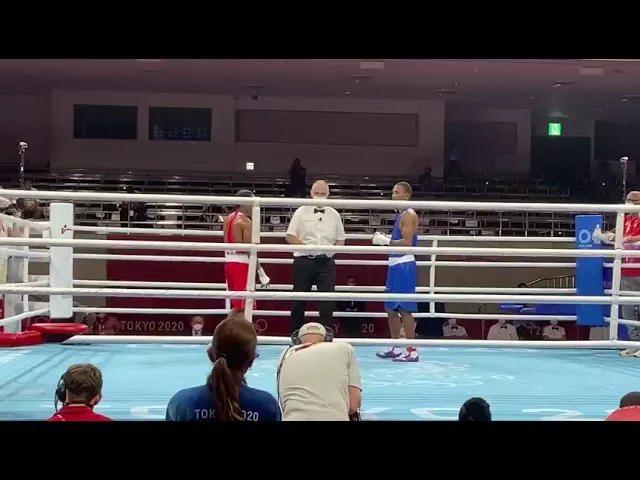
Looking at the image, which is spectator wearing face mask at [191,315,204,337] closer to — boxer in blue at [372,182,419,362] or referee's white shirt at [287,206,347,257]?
boxer in blue at [372,182,419,362]

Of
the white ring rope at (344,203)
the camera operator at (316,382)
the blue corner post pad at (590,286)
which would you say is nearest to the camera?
the camera operator at (316,382)

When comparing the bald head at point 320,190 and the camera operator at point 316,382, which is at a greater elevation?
the bald head at point 320,190

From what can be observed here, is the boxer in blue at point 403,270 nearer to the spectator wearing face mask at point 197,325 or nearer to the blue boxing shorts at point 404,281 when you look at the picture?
the blue boxing shorts at point 404,281

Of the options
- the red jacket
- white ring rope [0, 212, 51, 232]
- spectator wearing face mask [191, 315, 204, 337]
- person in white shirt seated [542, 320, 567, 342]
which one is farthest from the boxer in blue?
person in white shirt seated [542, 320, 567, 342]

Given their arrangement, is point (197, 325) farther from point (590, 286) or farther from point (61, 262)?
point (590, 286)

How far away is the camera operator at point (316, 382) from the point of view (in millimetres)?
2461

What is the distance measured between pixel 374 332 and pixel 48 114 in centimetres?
861

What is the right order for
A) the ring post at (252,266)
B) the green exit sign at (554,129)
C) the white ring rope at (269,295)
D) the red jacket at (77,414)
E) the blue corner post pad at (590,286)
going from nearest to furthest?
the red jacket at (77,414)
the white ring rope at (269,295)
the ring post at (252,266)
the blue corner post pad at (590,286)
the green exit sign at (554,129)

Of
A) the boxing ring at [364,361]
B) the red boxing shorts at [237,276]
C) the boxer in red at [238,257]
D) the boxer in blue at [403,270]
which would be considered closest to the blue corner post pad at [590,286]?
the boxing ring at [364,361]

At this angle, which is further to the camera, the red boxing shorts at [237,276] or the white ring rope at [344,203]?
the red boxing shorts at [237,276]

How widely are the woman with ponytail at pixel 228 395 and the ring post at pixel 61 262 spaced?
294cm

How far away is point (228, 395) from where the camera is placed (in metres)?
2.06

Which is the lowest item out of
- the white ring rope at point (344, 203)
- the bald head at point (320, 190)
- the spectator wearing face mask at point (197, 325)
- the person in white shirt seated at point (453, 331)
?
the person in white shirt seated at point (453, 331)
